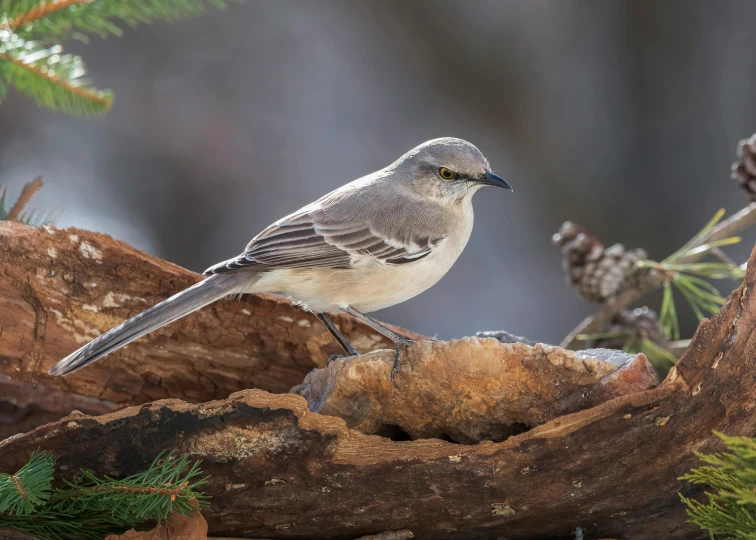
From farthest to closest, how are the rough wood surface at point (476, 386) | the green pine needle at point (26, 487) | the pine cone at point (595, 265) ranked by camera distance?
the pine cone at point (595, 265), the rough wood surface at point (476, 386), the green pine needle at point (26, 487)

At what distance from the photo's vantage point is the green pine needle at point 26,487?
227 cm

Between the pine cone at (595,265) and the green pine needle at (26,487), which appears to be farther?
the pine cone at (595,265)

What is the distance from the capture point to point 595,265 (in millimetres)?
3869

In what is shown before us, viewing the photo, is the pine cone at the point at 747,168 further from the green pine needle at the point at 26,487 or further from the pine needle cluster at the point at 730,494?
the green pine needle at the point at 26,487

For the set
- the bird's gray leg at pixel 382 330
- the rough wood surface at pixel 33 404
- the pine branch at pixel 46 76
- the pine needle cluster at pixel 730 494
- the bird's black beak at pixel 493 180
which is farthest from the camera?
the bird's black beak at pixel 493 180

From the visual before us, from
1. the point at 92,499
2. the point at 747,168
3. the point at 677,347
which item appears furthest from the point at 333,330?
the point at 747,168

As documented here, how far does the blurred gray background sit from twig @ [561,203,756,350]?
2355 millimetres

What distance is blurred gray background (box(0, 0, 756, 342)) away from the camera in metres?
6.31

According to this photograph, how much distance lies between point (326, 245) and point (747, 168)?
185cm

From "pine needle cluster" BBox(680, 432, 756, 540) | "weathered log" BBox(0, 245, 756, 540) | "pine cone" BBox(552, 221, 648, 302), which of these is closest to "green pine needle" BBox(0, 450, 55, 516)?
"weathered log" BBox(0, 245, 756, 540)

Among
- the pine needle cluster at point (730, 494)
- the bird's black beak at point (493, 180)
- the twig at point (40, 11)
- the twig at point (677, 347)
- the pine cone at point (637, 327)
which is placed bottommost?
the pine needle cluster at point (730, 494)

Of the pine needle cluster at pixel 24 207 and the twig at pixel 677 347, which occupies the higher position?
the pine needle cluster at pixel 24 207

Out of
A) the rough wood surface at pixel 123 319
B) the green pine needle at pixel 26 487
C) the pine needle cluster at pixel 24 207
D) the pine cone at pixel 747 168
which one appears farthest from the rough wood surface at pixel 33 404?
the pine cone at pixel 747 168

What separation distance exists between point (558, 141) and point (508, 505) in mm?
4757
